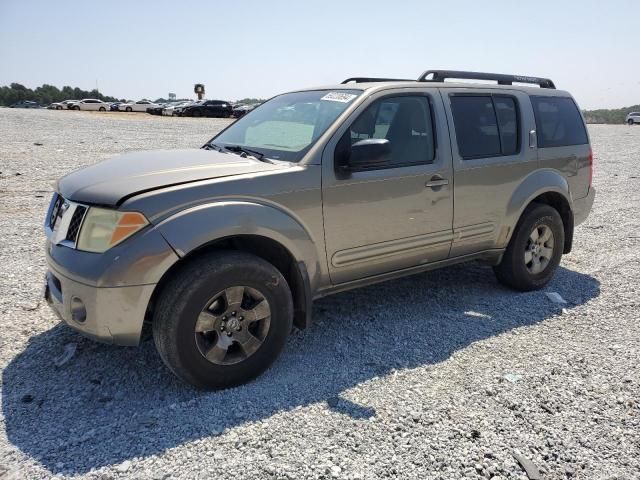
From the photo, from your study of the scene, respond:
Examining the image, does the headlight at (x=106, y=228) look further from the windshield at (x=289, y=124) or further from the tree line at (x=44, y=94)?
the tree line at (x=44, y=94)

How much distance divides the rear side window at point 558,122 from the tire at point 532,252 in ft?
2.17

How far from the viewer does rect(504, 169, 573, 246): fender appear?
471 cm

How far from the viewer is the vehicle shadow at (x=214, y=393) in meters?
2.80

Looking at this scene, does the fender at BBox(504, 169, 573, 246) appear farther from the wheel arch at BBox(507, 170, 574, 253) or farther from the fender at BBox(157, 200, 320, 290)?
the fender at BBox(157, 200, 320, 290)

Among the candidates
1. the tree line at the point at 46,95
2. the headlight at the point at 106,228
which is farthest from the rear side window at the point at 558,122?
the tree line at the point at 46,95

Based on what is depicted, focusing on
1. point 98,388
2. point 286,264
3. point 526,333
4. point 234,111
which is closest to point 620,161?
point 526,333

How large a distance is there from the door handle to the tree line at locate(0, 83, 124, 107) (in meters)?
96.6

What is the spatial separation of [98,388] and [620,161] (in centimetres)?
1782

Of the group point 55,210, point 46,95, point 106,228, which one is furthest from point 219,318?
point 46,95

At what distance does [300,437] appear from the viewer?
2828mm

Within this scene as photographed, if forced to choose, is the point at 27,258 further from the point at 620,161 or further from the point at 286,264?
the point at 620,161

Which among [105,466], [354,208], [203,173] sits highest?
[203,173]

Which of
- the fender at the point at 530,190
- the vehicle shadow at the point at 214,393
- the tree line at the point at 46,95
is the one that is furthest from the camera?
the tree line at the point at 46,95

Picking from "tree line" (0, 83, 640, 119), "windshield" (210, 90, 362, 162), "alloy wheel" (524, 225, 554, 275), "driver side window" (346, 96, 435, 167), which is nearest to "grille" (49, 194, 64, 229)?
"windshield" (210, 90, 362, 162)
